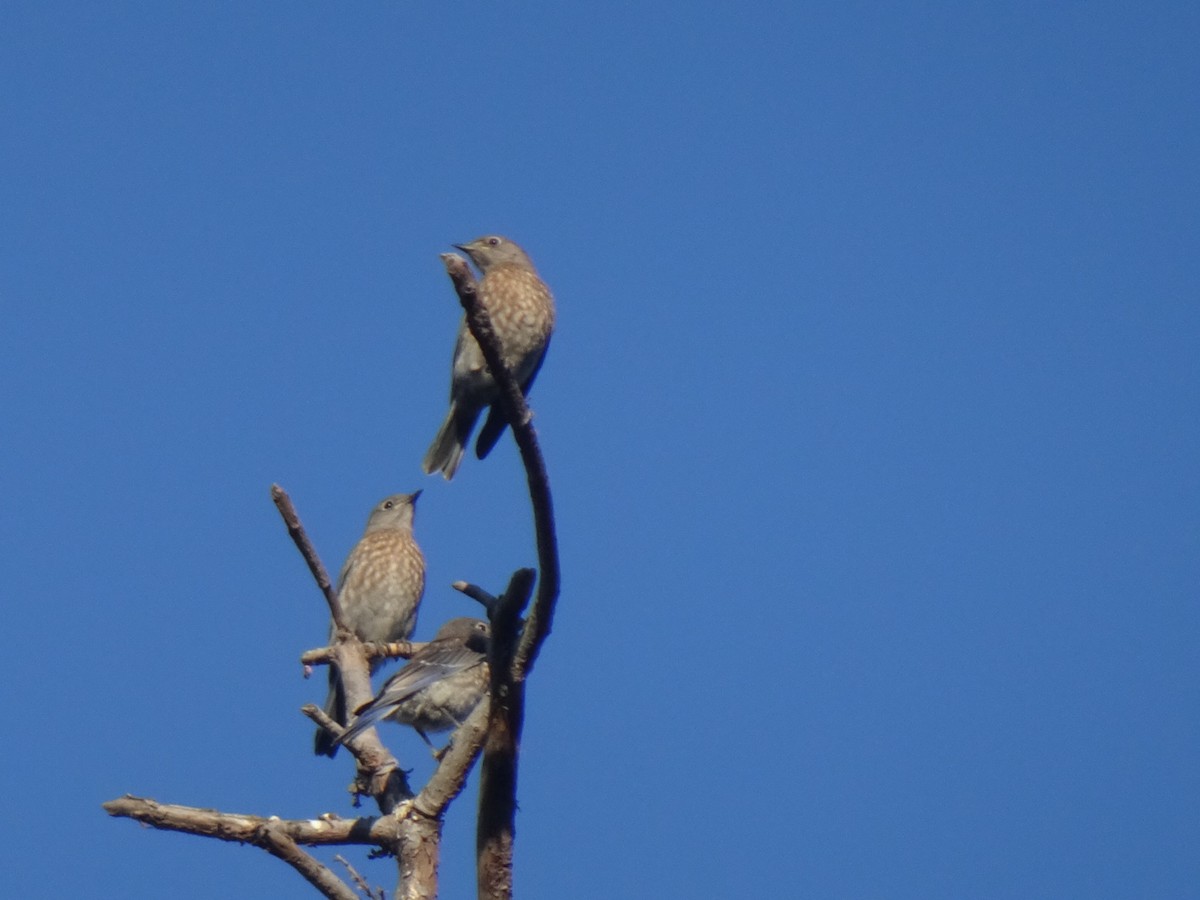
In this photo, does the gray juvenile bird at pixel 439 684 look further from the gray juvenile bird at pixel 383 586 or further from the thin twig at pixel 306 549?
the gray juvenile bird at pixel 383 586

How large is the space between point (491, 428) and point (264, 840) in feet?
13.5

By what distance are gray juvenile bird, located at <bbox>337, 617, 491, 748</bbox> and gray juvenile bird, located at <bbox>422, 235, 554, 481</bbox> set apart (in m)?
1.05

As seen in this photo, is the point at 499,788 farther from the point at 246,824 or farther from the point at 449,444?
the point at 449,444

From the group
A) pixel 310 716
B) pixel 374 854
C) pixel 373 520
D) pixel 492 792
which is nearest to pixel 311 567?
pixel 310 716

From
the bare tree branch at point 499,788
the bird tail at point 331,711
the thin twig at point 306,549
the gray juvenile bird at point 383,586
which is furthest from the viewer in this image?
the gray juvenile bird at point 383,586

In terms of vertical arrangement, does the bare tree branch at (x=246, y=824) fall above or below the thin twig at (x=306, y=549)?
below

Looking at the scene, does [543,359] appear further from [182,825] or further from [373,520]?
[182,825]

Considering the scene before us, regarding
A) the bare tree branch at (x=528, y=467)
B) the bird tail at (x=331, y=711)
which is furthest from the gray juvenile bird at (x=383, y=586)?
the bare tree branch at (x=528, y=467)

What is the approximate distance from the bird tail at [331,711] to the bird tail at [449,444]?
1.34 meters

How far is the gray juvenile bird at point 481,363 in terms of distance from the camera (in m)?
8.66

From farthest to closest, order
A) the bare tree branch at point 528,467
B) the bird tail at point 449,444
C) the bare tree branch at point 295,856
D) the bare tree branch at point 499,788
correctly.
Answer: the bird tail at point 449,444, the bare tree branch at point 295,856, the bare tree branch at point 499,788, the bare tree branch at point 528,467

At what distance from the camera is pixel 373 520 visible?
10.3 m

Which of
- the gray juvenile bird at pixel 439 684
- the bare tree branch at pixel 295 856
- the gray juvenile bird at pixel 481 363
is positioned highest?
the gray juvenile bird at pixel 481 363

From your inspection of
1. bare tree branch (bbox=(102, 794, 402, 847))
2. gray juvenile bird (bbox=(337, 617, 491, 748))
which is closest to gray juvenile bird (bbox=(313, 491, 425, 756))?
gray juvenile bird (bbox=(337, 617, 491, 748))
